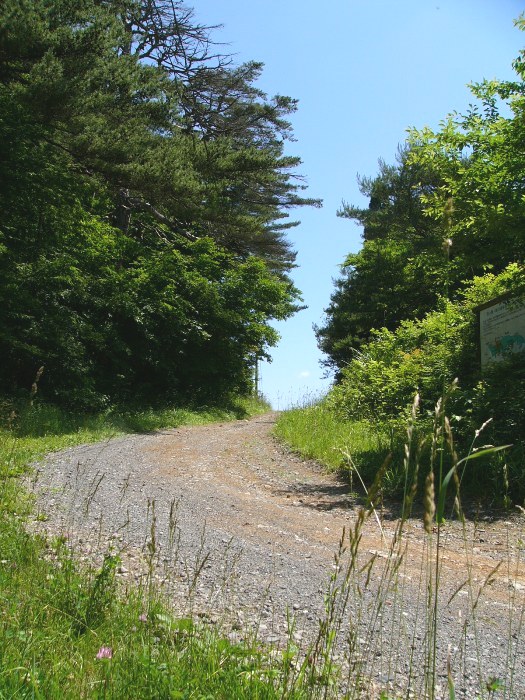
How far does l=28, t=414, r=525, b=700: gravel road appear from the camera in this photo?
282cm

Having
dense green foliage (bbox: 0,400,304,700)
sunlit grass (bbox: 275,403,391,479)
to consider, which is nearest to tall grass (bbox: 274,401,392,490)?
sunlit grass (bbox: 275,403,391,479)

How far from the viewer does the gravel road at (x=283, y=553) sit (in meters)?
2.82

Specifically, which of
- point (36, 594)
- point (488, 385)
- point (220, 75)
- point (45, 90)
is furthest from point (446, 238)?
point (220, 75)

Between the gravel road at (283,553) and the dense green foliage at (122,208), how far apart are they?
217 inches

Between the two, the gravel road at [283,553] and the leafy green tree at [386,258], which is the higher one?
the leafy green tree at [386,258]

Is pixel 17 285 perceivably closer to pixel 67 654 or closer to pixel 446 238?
pixel 67 654

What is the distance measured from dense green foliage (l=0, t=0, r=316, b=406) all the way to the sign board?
664 centimetres

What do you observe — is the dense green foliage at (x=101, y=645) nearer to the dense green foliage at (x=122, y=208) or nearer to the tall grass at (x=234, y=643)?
the tall grass at (x=234, y=643)

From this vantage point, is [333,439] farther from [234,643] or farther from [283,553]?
[234,643]

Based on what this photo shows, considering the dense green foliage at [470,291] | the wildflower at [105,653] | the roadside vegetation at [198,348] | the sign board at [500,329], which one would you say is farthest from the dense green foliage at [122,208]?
the wildflower at [105,653]

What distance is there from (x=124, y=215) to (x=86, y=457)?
1475cm

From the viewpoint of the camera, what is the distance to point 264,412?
83.4ft

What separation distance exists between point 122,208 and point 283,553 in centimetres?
1894

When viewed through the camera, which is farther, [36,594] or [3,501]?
[3,501]
